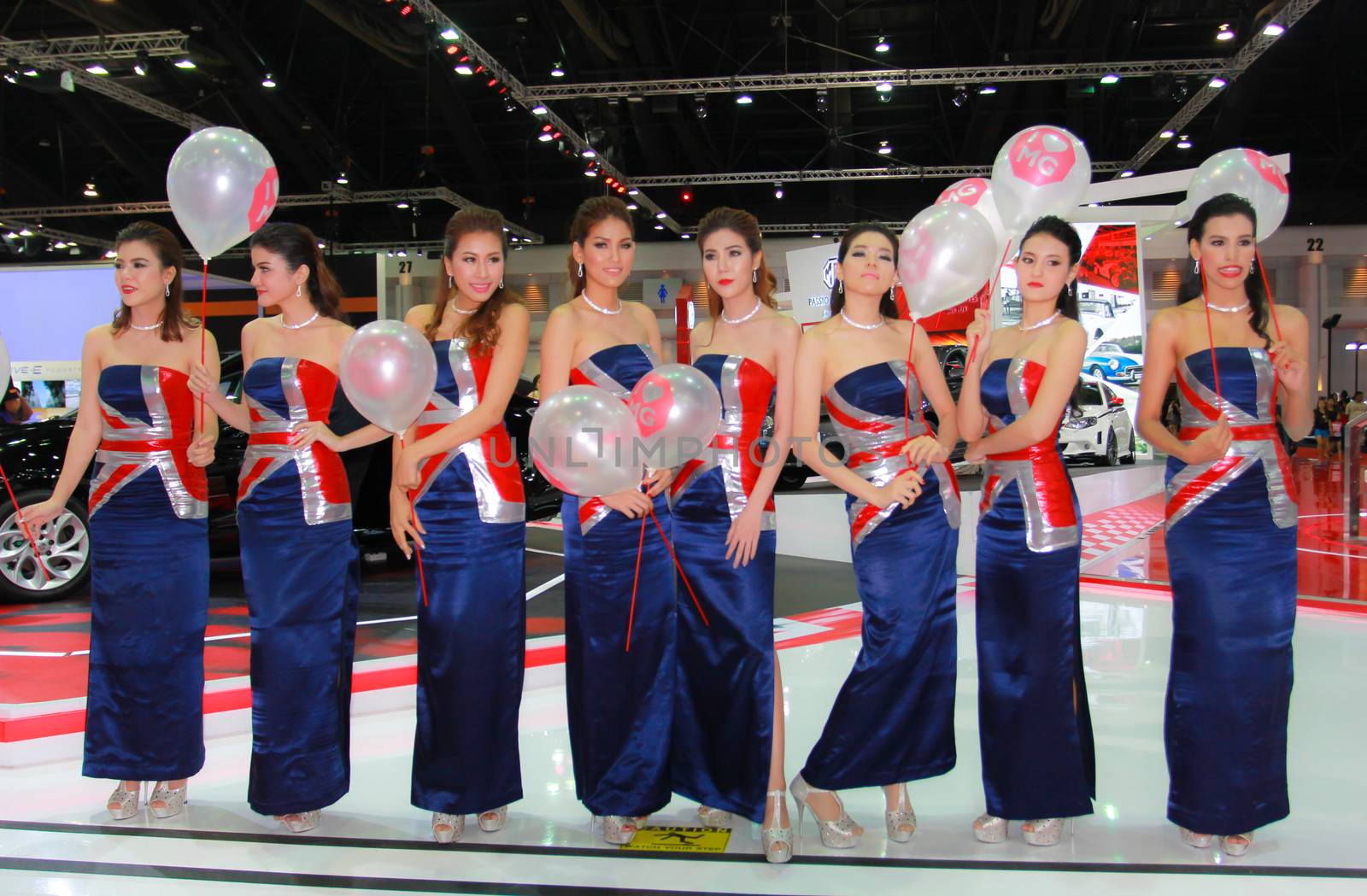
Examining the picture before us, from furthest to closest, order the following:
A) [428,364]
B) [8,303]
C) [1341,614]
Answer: [8,303] → [1341,614] → [428,364]

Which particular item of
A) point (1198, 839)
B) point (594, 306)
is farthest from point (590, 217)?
point (1198, 839)

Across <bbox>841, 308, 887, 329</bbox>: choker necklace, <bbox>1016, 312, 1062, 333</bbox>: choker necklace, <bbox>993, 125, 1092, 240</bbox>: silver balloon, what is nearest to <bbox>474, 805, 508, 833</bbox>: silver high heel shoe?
<bbox>841, 308, 887, 329</bbox>: choker necklace

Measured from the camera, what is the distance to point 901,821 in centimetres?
246

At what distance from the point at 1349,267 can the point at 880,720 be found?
19725 millimetres

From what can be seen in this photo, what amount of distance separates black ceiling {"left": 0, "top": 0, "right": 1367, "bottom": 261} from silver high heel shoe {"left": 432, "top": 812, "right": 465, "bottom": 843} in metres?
8.73

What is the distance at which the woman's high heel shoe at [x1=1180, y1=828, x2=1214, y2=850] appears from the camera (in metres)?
2.38

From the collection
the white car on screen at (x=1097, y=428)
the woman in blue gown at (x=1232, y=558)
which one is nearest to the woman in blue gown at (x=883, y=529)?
the woman in blue gown at (x=1232, y=558)

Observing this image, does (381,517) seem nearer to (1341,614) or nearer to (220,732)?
(220,732)

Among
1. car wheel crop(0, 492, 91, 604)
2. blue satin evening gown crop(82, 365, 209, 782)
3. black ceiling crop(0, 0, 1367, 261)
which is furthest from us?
black ceiling crop(0, 0, 1367, 261)

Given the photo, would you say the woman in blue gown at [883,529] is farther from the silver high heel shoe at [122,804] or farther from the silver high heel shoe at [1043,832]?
the silver high heel shoe at [122,804]

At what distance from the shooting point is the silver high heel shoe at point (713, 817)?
8.40ft

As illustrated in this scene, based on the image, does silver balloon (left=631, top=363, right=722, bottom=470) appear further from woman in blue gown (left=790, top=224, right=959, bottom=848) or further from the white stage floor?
the white stage floor

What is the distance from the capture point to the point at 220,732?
11.0 feet

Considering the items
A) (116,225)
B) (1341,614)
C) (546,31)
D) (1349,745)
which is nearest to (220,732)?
(1349,745)
